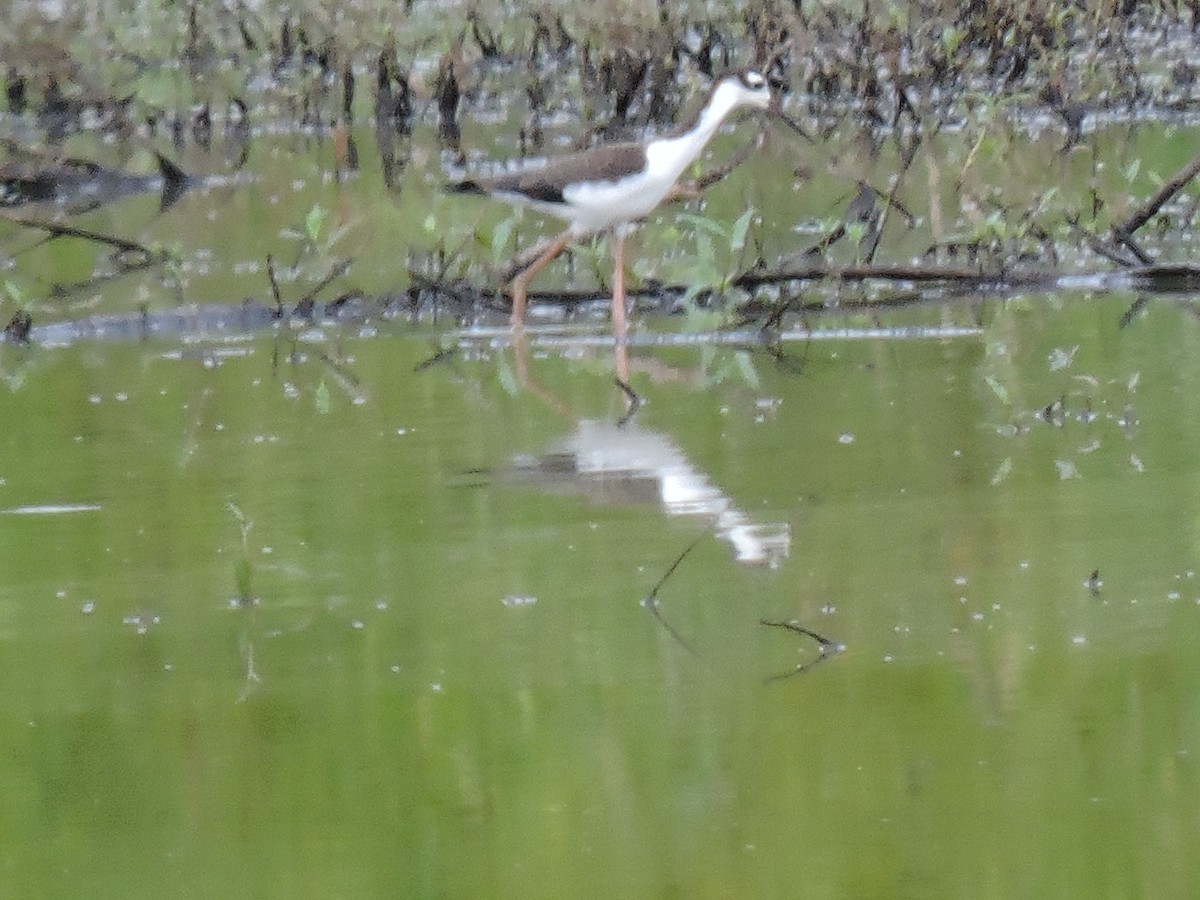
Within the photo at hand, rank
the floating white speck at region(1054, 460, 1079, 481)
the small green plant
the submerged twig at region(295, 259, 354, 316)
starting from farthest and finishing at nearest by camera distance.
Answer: the submerged twig at region(295, 259, 354, 316), the small green plant, the floating white speck at region(1054, 460, 1079, 481)

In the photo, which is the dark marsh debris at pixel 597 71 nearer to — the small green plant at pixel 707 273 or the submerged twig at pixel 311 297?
the submerged twig at pixel 311 297

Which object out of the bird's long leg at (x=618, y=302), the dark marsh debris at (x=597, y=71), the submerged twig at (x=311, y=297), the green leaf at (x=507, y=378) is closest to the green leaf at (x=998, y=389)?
the green leaf at (x=507, y=378)

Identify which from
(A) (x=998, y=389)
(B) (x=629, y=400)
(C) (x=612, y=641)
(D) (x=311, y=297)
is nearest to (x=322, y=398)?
(B) (x=629, y=400)

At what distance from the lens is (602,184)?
30.9 ft

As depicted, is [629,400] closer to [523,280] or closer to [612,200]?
[523,280]

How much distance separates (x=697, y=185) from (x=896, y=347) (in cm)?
154

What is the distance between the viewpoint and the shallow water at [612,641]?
3.76m

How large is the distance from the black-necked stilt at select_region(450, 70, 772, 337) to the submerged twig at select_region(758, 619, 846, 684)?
4.48 meters

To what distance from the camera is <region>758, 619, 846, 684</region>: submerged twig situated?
4539 mm

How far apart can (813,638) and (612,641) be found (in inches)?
14.4

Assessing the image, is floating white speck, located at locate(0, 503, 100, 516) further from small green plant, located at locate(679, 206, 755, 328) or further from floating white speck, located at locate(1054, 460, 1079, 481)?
small green plant, located at locate(679, 206, 755, 328)

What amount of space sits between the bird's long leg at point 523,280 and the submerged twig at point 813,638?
442 centimetres

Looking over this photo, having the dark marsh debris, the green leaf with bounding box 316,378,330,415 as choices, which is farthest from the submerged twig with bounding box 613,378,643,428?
the dark marsh debris

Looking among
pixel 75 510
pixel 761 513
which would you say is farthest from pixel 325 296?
pixel 761 513
